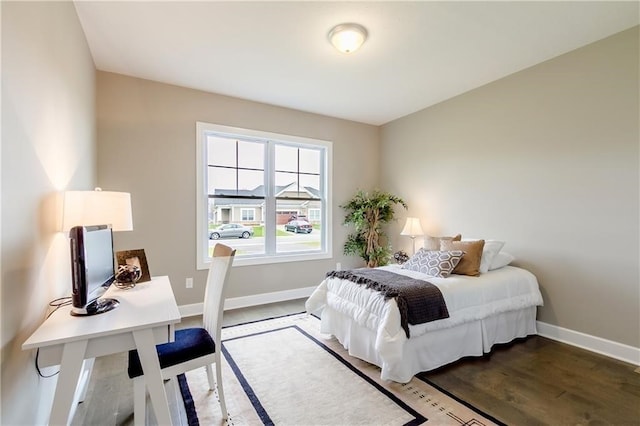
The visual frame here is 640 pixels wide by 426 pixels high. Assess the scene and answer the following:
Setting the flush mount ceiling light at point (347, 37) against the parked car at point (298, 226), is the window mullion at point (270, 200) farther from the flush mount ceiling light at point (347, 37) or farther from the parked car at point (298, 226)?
the flush mount ceiling light at point (347, 37)

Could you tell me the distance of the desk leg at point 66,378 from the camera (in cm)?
121

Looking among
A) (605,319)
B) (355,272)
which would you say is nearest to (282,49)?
(355,272)

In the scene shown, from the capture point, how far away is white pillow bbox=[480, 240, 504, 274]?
9.49 ft

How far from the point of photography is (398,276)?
2.66 m

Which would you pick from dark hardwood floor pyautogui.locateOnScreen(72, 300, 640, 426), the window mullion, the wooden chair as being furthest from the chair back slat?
the window mullion

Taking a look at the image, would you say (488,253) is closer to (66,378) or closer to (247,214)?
(247,214)

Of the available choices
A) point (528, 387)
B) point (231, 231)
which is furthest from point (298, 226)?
point (528, 387)

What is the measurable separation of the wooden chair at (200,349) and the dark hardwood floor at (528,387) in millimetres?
385

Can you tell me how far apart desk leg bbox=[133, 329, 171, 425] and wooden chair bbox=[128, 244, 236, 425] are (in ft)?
0.67

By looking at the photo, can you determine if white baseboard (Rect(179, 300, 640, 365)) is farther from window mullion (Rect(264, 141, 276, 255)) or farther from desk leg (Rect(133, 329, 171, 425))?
desk leg (Rect(133, 329, 171, 425))

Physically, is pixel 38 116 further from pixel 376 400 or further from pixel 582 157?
pixel 582 157

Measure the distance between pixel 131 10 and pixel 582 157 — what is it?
3990mm

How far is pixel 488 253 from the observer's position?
2973mm

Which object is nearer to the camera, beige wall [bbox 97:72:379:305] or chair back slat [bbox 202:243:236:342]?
chair back slat [bbox 202:243:236:342]
